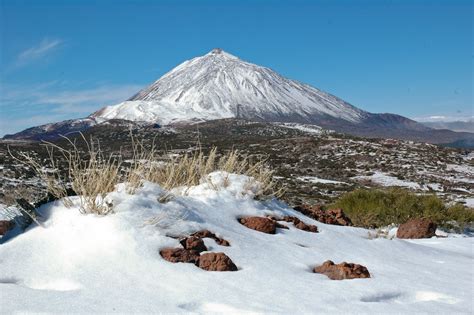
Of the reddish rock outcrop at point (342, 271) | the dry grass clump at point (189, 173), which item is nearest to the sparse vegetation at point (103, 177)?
the dry grass clump at point (189, 173)

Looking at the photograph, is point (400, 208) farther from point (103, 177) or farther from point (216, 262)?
point (216, 262)

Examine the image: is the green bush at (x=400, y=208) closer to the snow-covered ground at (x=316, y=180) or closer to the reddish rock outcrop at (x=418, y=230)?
the reddish rock outcrop at (x=418, y=230)

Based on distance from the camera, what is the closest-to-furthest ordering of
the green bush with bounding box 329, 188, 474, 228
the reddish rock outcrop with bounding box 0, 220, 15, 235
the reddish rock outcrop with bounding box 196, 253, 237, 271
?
the reddish rock outcrop with bounding box 196, 253, 237, 271, the reddish rock outcrop with bounding box 0, 220, 15, 235, the green bush with bounding box 329, 188, 474, 228

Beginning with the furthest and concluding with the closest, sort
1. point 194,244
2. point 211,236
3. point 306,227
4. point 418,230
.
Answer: point 418,230
point 306,227
point 211,236
point 194,244

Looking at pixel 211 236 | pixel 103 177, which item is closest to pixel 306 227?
pixel 211 236

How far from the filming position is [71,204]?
3.64 m

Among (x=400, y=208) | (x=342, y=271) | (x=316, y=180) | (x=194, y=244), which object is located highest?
(x=194, y=244)

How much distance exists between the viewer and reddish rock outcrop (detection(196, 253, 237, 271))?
3.14 metres

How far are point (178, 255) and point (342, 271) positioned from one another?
1.07 metres

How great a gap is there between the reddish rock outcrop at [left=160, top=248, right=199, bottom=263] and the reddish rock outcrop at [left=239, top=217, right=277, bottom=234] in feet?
3.49

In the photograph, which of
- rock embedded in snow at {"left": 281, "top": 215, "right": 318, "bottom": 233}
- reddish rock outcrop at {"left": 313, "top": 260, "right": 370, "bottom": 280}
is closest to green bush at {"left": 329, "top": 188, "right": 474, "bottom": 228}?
rock embedded in snow at {"left": 281, "top": 215, "right": 318, "bottom": 233}

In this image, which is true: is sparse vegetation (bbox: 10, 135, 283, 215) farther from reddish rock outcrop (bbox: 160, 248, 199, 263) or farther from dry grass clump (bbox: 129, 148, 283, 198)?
reddish rock outcrop (bbox: 160, 248, 199, 263)

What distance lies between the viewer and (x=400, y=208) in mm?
9195

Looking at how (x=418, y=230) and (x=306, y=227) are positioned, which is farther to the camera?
(x=418, y=230)
